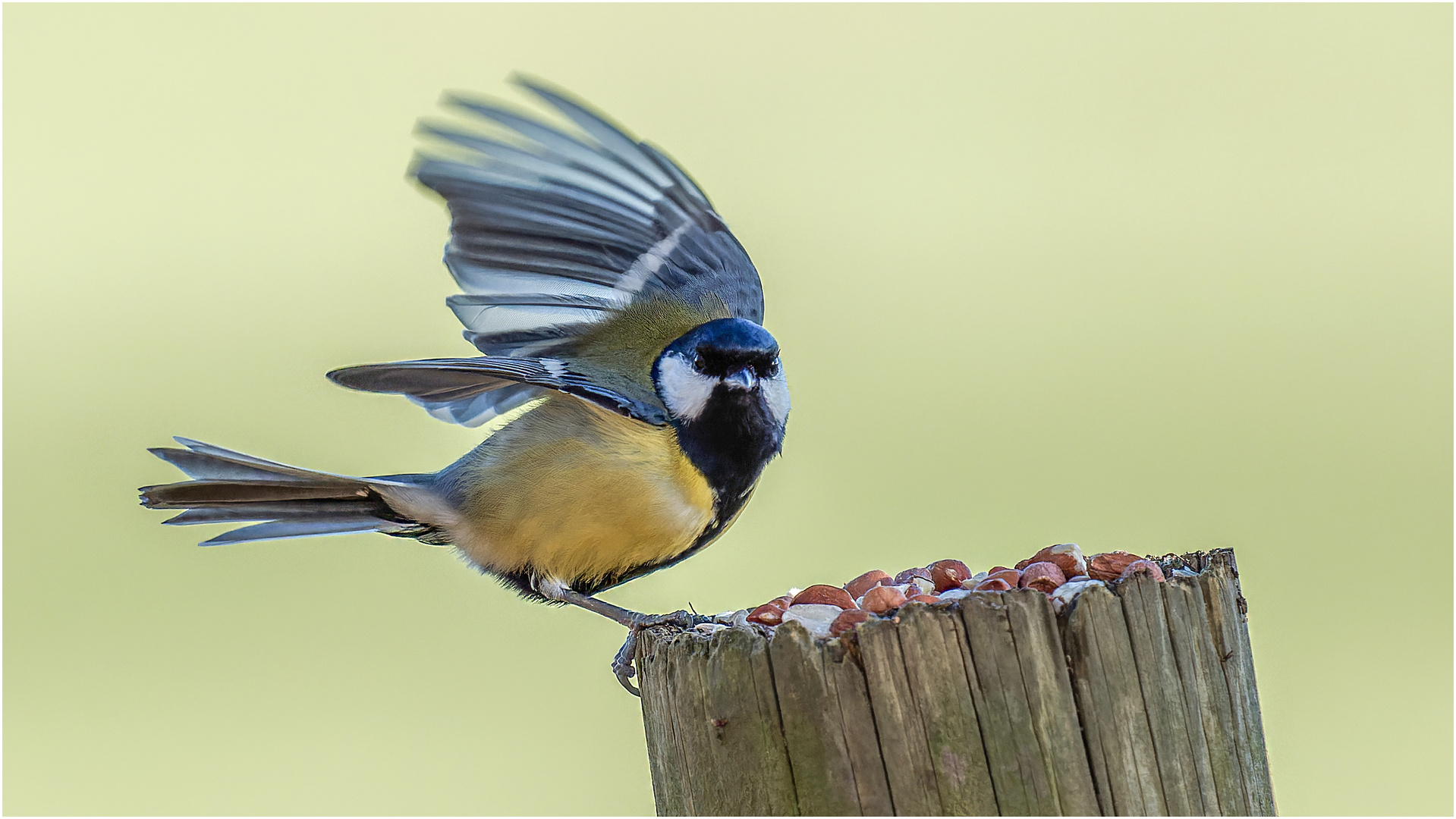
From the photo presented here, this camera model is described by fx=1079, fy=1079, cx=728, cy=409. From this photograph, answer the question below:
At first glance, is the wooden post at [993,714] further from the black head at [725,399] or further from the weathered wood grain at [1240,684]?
the black head at [725,399]

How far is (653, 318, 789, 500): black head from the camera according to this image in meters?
2.39

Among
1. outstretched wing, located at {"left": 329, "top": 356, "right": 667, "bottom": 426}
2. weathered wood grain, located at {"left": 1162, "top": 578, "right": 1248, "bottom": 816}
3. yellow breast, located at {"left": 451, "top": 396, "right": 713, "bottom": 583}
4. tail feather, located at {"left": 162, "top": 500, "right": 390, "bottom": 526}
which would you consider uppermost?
outstretched wing, located at {"left": 329, "top": 356, "right": 667, "bottom": 426}

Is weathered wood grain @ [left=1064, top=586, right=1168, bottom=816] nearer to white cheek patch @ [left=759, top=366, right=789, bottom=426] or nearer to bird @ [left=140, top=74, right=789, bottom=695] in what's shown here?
bird @ [left=140, top=74, right=789, bottom=695]

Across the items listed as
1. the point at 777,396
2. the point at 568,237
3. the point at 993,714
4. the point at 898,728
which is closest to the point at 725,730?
the point at 898,728

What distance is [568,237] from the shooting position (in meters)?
2.80

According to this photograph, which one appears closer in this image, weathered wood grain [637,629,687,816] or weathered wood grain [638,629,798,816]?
weathered wood grain [638,629,798,816]

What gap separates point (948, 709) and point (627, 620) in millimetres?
1072

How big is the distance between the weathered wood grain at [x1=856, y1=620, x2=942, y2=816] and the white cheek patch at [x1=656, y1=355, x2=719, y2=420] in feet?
3.48

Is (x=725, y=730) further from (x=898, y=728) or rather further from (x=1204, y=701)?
(x=1204, y=701)

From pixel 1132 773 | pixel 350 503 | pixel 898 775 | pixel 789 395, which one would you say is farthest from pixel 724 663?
pixel 350 503

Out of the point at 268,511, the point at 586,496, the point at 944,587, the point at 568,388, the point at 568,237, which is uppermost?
the point at 568,237

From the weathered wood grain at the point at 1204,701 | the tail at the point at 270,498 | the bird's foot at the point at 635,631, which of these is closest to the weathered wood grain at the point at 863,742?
the weathered wood grain at the point at 1204,701

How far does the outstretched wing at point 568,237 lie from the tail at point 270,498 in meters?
0.51

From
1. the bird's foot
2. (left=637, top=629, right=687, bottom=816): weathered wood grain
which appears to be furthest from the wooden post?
the bird's foot
